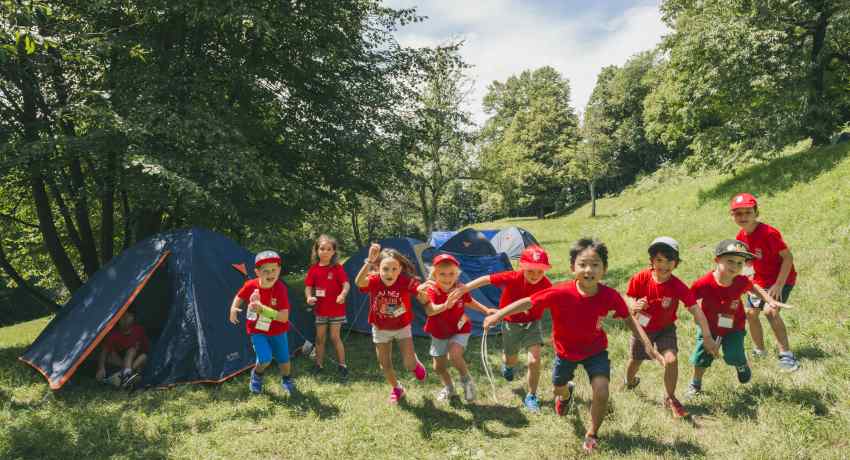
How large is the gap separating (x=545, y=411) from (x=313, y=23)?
906 cm

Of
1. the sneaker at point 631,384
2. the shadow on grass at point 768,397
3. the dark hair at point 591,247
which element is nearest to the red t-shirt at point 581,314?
the dark hair at point 591,247

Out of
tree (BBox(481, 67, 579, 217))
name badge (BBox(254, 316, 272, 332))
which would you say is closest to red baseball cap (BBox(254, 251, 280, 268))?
name badge (BBox(254, 316, 272, 332))

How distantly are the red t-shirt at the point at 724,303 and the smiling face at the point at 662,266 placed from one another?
457mm

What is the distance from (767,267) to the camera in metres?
5.26

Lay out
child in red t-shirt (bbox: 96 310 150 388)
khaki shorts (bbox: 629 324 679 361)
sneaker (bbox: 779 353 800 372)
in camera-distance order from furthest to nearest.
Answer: child in red t-shirt (bbox: 96 310 150 388), sneaker (bbox: 779 353 800 372), khaki shorts (bbox: 629 324 679 361)

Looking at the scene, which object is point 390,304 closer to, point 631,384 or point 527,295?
point 527,295

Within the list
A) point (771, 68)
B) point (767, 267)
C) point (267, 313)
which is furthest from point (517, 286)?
point (771, 68)

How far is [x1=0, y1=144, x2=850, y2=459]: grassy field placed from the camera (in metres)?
4.04

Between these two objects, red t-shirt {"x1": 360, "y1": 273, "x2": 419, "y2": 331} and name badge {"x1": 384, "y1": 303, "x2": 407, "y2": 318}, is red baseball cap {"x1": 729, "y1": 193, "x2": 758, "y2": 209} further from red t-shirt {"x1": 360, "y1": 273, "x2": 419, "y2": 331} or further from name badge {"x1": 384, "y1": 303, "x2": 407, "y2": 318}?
name badge {"x1": 384, "y1": 303, "x2": 407, "y2": 318}

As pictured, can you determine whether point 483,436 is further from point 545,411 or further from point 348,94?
point 348,94

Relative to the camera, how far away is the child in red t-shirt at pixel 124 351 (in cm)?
619

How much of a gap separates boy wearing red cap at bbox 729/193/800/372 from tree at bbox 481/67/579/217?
18.2 meters

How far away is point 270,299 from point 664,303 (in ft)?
14.8

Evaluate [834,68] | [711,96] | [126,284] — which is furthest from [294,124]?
[834,68]
